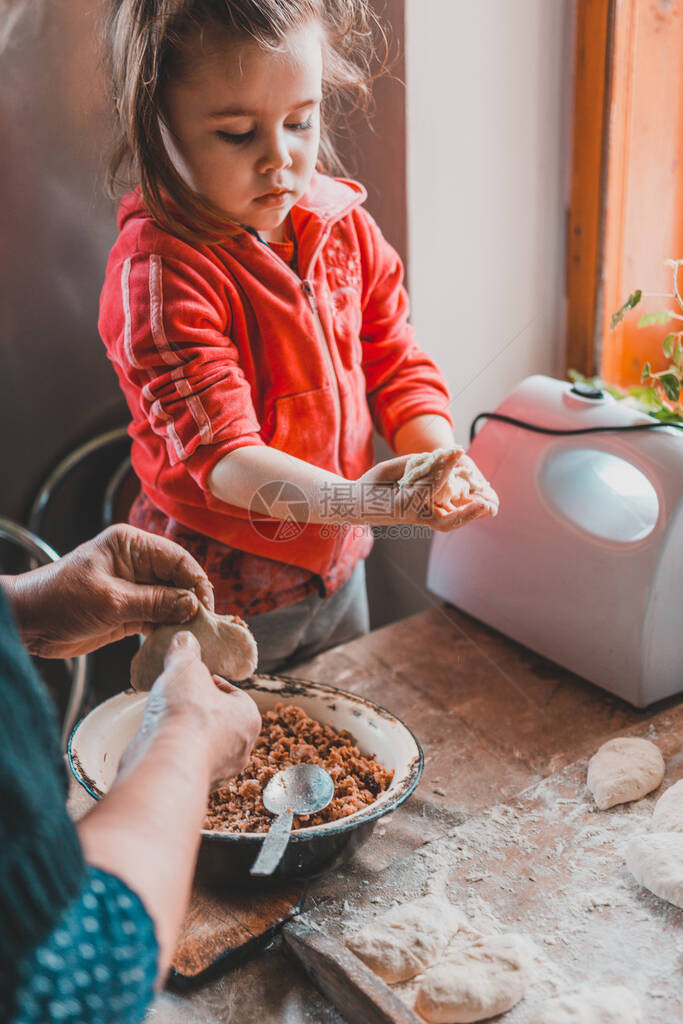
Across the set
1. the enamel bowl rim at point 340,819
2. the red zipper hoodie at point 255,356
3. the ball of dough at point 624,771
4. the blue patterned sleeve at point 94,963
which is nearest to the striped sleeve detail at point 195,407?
the red zipper hoodie at point 255,356

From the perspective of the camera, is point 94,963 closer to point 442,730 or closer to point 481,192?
point 442,730

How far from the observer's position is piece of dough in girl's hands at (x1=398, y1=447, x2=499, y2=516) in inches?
30.9

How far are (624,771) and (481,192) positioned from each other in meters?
0.94

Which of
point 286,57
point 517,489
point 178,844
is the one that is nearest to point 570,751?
point 517,489

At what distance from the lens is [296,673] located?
126cm

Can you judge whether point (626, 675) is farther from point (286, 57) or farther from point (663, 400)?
point (286, 57)

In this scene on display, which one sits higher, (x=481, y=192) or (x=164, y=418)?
(x=481, y=192)

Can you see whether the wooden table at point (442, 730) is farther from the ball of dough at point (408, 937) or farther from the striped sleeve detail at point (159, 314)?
the striped sleeve detail at point (159, 314)

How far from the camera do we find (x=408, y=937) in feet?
2.60

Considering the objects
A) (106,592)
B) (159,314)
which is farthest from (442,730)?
(159,314)

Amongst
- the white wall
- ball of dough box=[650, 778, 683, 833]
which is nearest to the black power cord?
the white wall

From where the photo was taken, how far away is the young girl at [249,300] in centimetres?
82

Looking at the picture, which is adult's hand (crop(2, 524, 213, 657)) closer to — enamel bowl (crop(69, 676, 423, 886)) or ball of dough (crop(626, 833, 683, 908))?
enamel bowl (crop(69, 676, 423, 886))

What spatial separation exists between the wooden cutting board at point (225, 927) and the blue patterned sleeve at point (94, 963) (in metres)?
0.30
